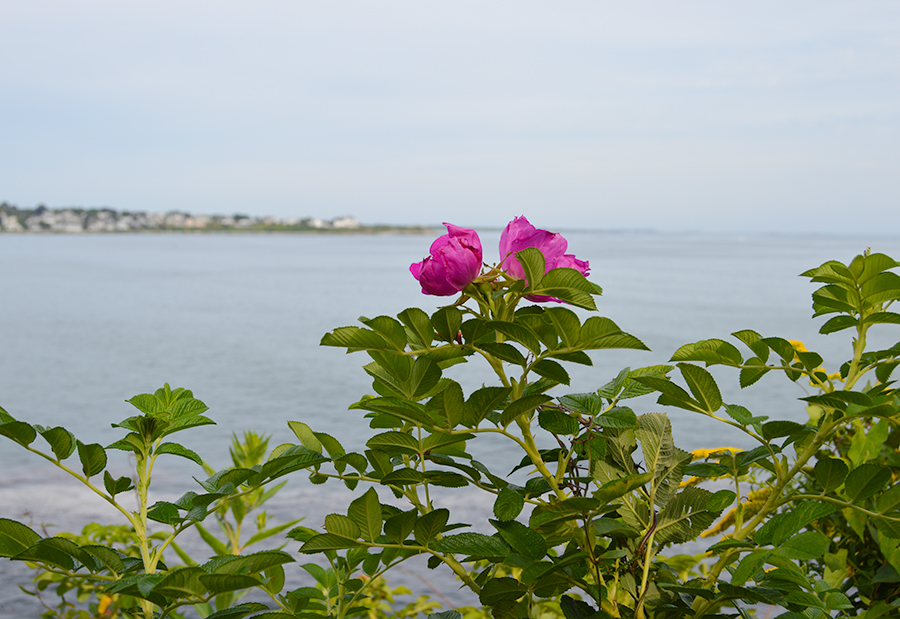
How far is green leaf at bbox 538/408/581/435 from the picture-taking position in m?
0.77

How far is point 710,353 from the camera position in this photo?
0.83m

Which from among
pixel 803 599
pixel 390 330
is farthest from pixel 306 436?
pixel 803 599

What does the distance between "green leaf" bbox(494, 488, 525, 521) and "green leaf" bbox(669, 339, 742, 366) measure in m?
0.24

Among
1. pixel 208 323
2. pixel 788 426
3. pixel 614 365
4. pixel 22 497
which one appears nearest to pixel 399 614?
pixel 788 426

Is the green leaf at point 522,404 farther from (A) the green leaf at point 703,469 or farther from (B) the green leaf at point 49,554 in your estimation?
(B) the green leaf at point 49,554

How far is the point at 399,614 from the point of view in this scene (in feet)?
7.04

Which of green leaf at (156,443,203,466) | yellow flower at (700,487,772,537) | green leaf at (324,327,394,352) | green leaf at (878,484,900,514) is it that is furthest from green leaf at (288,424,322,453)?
yellow flower at (700,487,772,537)

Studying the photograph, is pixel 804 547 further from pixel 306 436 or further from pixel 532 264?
pixel 306 436

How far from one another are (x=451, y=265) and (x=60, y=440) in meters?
0.44

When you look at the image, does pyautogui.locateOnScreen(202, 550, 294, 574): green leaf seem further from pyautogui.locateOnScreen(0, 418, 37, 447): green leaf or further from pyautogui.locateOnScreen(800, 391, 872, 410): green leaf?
pyautogui.locateOnScreen(800, 391, 872, 410): green leaf

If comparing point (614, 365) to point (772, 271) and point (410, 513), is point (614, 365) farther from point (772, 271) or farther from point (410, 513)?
point (772, 271)

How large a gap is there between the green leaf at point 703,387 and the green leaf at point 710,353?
0.06 ft

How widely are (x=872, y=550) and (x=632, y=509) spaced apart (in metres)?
0.89

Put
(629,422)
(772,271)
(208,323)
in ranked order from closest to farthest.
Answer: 1. (629,422)
2. (208,323)
3. (772,271)
